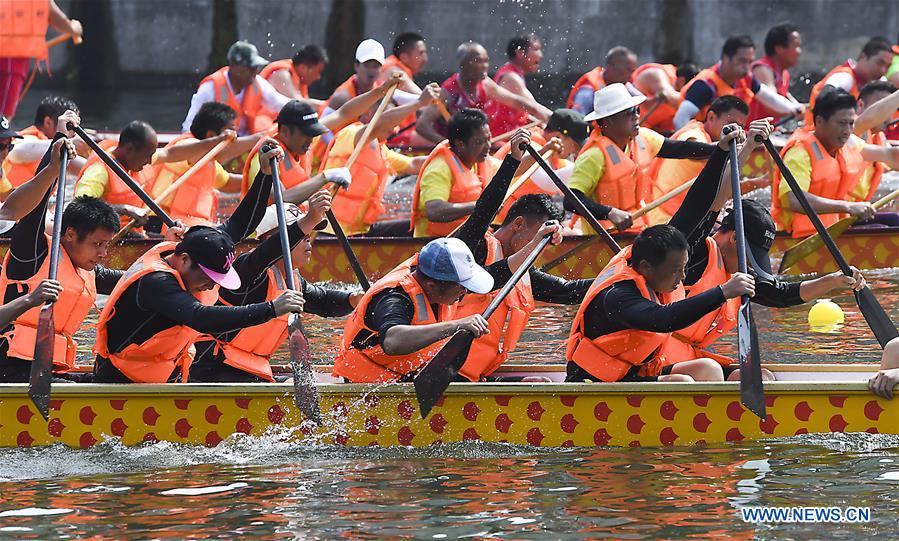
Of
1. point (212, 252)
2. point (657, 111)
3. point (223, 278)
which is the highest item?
point (657, 111)

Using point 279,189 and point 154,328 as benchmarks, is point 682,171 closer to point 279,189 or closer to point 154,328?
point 279,189

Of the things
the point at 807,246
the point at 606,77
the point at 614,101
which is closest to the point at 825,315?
the point at 807,246

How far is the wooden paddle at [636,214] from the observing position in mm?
10789

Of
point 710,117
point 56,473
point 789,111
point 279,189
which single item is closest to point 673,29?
point 789,111

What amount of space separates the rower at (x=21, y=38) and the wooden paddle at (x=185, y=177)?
268cm

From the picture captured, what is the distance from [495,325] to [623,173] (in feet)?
11.3

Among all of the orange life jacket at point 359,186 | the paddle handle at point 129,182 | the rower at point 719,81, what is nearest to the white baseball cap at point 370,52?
the rower at point 719,81

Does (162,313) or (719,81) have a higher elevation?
(719,81)

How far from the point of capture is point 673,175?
36.9ft

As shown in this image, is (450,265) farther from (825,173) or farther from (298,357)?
(825,173)

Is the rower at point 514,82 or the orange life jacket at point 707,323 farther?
the rower at point 514,82

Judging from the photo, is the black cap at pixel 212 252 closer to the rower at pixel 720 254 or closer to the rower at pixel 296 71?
the rower at pixel 720 254

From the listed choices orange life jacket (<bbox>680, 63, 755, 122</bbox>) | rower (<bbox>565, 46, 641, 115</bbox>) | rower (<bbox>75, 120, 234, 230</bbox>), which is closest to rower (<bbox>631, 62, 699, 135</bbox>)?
rower (<bbox>565, 46, 641, 115</bbox>)

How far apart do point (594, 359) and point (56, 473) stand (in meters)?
2.23
